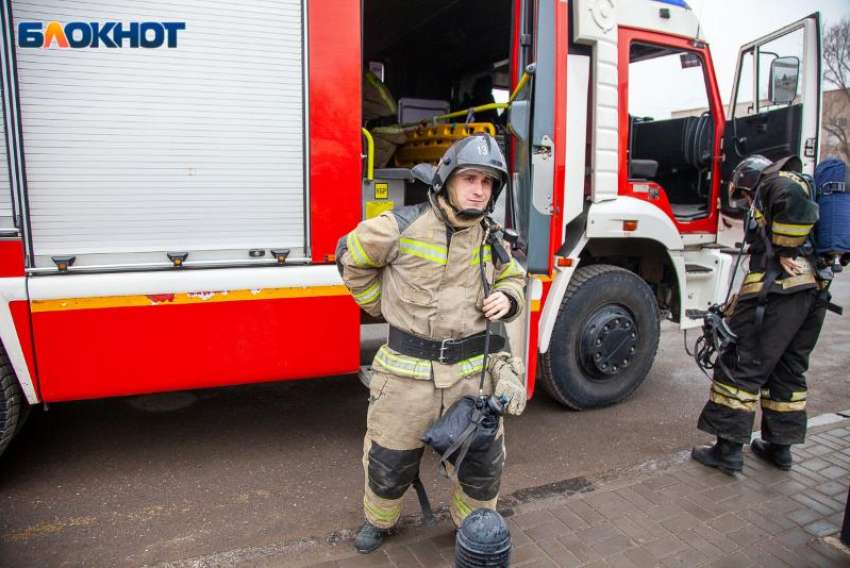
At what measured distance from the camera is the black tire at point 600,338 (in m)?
4.05

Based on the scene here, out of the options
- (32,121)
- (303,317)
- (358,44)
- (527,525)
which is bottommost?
(527,525)

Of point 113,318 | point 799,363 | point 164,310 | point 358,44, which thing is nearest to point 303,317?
point 164,310

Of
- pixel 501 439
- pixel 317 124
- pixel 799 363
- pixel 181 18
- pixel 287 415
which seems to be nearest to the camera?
pixel 501 439

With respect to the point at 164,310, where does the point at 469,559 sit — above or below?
below

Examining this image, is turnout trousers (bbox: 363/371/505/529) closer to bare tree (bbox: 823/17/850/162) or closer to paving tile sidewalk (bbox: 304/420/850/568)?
paving tile sidewalk (bbox: 304/420/850/568)

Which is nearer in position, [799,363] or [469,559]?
[469,559]

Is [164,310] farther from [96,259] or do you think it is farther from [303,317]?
[303,317]

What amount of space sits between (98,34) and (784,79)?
404 centimetres

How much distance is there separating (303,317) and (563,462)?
1.75 m

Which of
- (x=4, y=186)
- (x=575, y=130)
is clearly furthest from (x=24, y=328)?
(x=575, y=130)

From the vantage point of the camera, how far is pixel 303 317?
3150 millimetres

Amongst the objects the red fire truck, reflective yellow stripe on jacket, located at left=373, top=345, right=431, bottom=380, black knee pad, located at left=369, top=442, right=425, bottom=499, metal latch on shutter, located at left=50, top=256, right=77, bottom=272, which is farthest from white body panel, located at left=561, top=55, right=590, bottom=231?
metal latch on shutter, located at left=50, top=256, right=77, bottom=272

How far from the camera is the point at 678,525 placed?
287 centimetres

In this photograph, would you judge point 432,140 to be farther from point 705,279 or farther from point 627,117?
point 705,279
